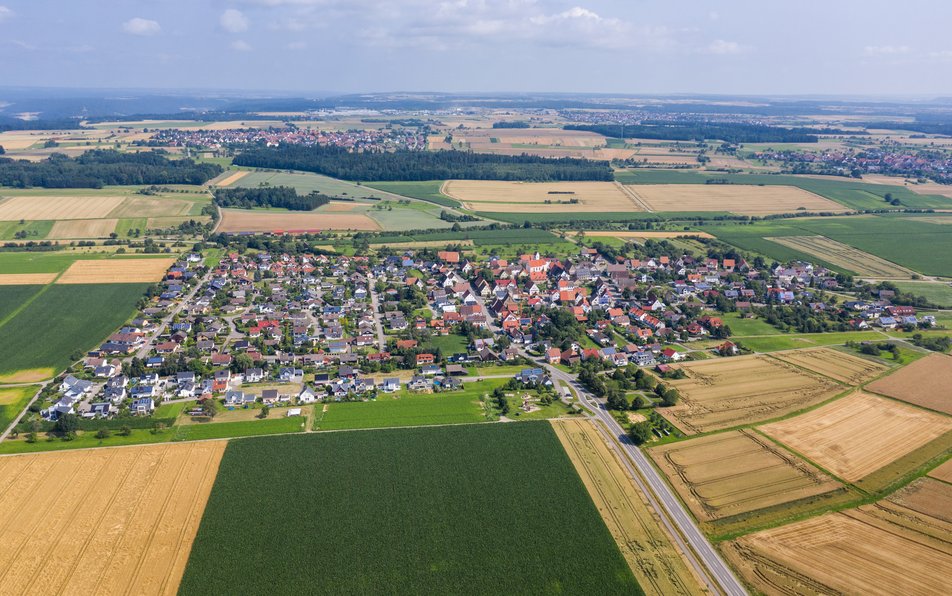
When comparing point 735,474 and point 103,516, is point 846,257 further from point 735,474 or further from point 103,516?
point 103,516

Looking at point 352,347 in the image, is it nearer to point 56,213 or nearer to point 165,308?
point 165,308

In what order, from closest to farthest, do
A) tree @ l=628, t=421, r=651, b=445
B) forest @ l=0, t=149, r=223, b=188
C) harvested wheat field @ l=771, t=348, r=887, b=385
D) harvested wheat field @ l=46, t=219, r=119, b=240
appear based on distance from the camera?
1. tree @ l=628, t=421, r=651, b=445
2. harvested wheat field @ l=771, t=348, r=887, b=385
3. harvested wheat field @ l=46, t=219, r=119, b=240
4. forest @ l=0, t=149, r=223, b=188

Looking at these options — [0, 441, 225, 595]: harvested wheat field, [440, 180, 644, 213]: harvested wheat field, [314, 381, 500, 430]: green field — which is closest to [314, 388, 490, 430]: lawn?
[314, 381, 500, 430]: green field

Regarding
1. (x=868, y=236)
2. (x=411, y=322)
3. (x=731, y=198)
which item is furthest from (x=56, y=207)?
(x=868, y=236)

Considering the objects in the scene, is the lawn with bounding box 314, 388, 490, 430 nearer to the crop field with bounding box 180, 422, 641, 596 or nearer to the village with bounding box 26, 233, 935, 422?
the village with bounding box 26, 233, 935, 422

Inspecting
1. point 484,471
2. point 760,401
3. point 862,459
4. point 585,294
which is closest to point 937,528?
point 862,459

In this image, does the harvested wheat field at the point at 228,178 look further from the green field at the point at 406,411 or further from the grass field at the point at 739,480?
the grass field at the point at 739,480
